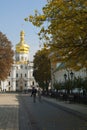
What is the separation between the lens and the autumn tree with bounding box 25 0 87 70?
2408 centimetres

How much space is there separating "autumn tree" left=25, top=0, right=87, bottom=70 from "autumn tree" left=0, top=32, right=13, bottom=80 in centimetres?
5683

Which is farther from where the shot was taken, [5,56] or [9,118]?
[5,56]

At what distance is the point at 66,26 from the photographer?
82.7 ft

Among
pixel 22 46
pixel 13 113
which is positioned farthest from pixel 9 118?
pixel 22 46

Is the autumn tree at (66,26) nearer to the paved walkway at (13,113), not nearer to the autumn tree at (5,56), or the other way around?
the paved walkway at (13,113)

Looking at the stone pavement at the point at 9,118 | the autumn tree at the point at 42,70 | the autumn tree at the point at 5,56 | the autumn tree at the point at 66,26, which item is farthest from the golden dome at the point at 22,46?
the autumn tree at the point at 66,26

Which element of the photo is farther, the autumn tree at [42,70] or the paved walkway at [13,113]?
Answer: the autumn tree at [42,70]

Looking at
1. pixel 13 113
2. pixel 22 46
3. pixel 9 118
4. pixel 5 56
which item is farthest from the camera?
pixel 22 46

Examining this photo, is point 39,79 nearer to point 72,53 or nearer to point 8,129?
point 72,53

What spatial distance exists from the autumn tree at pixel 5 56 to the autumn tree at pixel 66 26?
186 ft

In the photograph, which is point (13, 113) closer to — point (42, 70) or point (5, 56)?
point (5, 56)

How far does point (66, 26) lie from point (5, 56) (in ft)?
206

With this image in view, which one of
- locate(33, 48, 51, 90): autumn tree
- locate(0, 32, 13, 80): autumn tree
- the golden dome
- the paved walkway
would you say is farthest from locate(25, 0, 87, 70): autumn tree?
the golden dome

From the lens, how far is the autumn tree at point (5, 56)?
85188 mm
